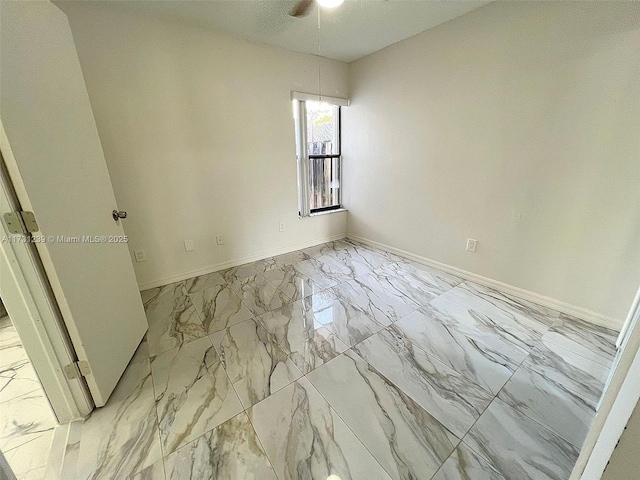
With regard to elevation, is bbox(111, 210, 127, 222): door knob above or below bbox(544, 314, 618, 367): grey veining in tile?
above

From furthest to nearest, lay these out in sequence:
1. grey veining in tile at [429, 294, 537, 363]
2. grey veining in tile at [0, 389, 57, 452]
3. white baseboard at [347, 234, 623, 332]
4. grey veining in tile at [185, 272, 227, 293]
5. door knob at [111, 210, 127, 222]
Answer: grey veining in tile at [185, 272, 227, 293]
white baseboard at [347, 234, 623, 332]
grey veining in tile at [429, 294, 537, 363]
door knob at [111, 210, 127, 222]
grey veining in tile at [0, 389, 57, 452]

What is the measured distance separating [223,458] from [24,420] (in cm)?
112

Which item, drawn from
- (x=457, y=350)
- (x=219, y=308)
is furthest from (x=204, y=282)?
(x=457, y=350)

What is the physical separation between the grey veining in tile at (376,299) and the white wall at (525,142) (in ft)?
2.88

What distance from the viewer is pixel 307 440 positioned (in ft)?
3.89

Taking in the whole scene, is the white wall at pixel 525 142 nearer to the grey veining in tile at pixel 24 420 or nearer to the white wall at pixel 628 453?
the white wall at pixel 628 453

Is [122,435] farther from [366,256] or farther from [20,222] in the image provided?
[366,256]

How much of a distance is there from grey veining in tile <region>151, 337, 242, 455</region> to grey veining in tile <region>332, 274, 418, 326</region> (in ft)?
3.92

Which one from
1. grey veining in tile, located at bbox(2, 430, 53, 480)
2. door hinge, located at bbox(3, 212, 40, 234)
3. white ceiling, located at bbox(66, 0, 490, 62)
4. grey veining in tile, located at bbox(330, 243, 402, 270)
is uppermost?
white ceiling, located at bbox(66, 0, 490, 62)

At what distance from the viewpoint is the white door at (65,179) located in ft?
3.32

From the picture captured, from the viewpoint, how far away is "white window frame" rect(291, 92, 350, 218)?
314cm

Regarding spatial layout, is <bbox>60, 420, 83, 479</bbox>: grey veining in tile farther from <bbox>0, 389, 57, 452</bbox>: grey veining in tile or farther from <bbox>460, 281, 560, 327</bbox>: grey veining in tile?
<bbox>460, 281, 560, 327</bbox>: grey veining in tile

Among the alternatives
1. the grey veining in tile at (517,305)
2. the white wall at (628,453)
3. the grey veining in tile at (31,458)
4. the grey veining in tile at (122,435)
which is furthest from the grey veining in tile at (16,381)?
the grey veining in tile at (517,305)

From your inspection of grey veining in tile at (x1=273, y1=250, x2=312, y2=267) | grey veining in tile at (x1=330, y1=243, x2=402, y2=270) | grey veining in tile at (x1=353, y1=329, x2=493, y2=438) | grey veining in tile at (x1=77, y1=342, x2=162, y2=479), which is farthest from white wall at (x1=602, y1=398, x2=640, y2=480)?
grey veining in tile at (x1=273, y1=250, x2=312, y2=267)
